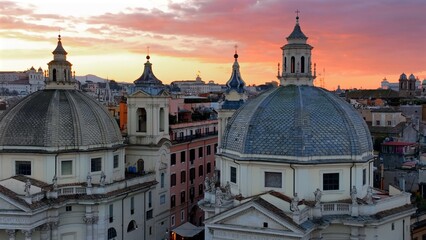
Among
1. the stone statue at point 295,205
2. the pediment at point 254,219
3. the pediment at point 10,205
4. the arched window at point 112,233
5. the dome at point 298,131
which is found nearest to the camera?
the pediment at point 254,219

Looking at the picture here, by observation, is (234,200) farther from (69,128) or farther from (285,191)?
(69,128)

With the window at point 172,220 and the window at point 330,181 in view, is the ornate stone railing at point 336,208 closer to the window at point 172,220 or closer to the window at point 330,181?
the window at point 330,181

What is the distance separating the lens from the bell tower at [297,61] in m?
47.3

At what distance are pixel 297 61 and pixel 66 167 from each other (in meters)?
21.4

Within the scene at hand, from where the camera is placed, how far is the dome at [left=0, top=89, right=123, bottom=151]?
50.1m

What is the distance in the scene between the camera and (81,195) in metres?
49.7

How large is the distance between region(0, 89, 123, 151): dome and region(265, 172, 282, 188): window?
17.2 m

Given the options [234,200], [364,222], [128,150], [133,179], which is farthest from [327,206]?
[128,150]

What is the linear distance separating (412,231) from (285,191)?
12.5 m

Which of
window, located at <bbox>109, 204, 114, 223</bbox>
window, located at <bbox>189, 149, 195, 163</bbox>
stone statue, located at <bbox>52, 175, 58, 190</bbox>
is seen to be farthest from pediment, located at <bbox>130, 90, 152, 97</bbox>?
stone statue, located at <bbox>52, 175, 58, 190</bbox>

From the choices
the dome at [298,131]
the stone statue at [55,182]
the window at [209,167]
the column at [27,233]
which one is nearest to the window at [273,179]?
the dome at [298,131]

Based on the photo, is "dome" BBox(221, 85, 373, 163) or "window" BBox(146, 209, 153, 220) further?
"window" BBox(146, 209, 153, 220)

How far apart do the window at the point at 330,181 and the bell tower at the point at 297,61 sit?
8.90 meters

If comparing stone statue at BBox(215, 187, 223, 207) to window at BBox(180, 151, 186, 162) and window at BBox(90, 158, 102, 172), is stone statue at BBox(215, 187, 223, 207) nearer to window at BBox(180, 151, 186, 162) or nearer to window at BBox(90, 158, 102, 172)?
window at BBox(90, 158, 102, 172)
